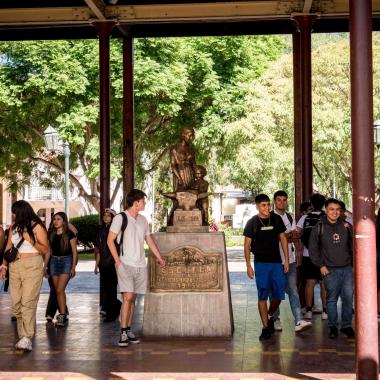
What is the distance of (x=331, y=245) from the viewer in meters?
9.48

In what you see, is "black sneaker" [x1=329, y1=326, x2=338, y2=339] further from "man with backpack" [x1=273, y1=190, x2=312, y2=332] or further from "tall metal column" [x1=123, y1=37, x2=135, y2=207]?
"tall metal column" [x1=123, y1=37, x2=135, y2=207]

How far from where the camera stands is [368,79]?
6.29 metres

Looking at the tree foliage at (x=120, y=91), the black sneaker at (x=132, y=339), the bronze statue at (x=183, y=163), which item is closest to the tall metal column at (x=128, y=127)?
the bronze statue at (x=183, y=163)

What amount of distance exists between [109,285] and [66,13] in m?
5.56

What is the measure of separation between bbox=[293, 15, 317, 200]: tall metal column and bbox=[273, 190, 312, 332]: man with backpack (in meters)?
3.28

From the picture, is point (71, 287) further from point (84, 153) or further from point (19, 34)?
point (84, 153)

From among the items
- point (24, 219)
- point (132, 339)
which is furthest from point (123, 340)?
point (24, 219)

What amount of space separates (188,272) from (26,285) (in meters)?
2.07

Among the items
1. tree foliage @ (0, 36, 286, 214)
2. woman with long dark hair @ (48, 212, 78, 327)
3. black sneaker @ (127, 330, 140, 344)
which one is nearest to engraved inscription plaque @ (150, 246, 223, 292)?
black sneaker @ (127, 330, 140, 344)

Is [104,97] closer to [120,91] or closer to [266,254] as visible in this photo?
[266,254]

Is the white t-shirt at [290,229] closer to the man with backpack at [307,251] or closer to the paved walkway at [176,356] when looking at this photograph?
the man with backpack at [307,251]

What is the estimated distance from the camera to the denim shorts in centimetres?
1073

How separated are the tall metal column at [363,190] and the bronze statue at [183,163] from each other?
4.19m

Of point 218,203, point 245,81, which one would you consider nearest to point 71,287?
point 245,81
